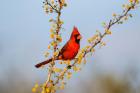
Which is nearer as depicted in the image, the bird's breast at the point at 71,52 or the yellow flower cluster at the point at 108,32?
the yellow flower cluster at the point at 108,32

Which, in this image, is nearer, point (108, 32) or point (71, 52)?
point (108, 32)

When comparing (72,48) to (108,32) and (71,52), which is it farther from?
(108,32)

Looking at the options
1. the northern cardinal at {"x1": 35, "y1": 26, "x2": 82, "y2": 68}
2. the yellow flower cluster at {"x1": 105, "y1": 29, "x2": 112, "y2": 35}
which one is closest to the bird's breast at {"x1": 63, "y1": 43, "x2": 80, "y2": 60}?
the northern cardinal at {"x1": 35, "y1": 26, "x2": 82, "y2": 68}

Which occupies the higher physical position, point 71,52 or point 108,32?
point 108,32

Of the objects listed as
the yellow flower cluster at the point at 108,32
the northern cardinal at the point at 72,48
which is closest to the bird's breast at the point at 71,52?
the northern cardinal at the point at 72,48

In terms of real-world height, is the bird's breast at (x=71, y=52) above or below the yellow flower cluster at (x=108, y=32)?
below

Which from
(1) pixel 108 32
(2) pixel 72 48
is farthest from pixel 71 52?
(1) pixel 108 32

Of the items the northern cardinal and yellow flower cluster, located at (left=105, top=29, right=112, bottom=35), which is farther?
the northern cardinal

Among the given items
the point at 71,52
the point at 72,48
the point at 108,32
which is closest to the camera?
the point at 108,32

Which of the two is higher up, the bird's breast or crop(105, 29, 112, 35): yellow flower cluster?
crop(105, 29, 112, 35): yellow flower cluster

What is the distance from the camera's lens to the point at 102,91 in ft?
95.9

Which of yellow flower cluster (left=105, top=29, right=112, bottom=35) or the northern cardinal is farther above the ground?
yellow flower cluster (left=105, top=29, right=112, bottom=35)

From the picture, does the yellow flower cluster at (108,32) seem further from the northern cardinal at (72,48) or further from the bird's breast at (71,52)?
the bird's breast at (71,52)

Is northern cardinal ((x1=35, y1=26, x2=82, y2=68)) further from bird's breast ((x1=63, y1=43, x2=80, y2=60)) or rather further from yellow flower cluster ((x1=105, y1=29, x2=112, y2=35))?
yellow flower cluster ((x1=105, y1=29, x2=112, y2=35))
